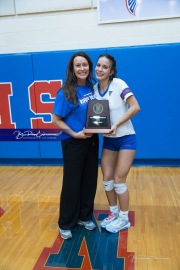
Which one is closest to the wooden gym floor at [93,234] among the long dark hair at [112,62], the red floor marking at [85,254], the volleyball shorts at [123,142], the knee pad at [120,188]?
the red floor marking at [85,254]

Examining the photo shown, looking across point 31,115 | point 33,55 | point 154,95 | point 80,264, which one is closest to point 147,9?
point 154,95

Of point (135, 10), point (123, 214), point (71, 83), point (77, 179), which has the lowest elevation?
point (123, 214)

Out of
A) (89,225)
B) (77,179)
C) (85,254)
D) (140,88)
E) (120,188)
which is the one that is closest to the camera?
(85,254)

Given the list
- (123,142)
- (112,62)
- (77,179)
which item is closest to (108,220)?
(77,179)

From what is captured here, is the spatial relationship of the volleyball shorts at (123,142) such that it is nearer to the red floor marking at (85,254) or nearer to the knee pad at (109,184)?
the knee pad at (109,184)

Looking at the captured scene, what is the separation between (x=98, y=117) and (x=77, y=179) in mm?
528

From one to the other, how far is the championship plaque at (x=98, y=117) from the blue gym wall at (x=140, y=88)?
184 cm

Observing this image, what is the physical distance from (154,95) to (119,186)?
1912 millimetres

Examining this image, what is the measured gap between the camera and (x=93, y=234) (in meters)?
2.30

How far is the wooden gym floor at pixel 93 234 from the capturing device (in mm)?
1958

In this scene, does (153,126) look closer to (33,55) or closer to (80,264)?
(33,55)

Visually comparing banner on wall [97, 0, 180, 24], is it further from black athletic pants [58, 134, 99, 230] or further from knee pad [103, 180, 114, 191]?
knee pad [103, 180, 114, 191]

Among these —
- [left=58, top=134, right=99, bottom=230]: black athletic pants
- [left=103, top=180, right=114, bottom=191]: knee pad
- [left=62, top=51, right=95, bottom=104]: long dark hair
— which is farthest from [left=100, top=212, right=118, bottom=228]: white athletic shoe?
[left=62, top=51, right=95, bottom=104]: long dark hair

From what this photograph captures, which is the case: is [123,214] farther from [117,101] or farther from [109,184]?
[117,101]
